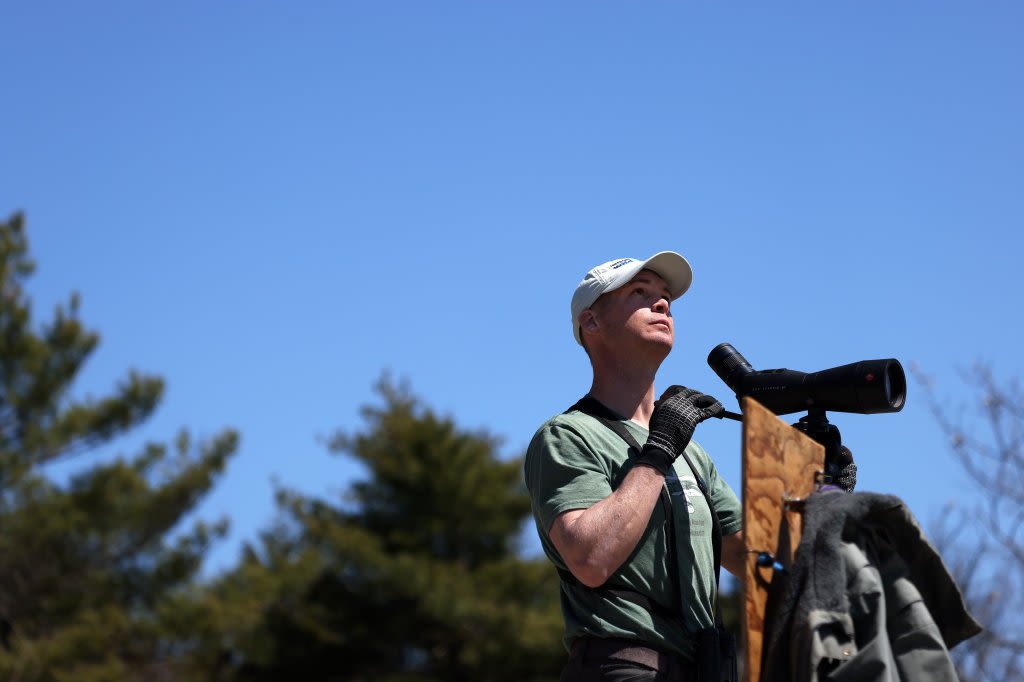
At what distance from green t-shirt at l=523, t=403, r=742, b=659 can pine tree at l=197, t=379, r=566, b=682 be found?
17.3 m

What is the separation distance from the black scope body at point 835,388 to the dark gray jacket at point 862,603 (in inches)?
16.8

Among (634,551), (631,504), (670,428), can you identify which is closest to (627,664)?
(634,551)

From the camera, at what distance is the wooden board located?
275cm

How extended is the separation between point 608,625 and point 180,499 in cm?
1983

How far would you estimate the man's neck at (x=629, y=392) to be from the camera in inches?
141

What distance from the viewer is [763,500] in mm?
2811

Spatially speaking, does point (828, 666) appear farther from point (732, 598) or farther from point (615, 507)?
point (732, 598)

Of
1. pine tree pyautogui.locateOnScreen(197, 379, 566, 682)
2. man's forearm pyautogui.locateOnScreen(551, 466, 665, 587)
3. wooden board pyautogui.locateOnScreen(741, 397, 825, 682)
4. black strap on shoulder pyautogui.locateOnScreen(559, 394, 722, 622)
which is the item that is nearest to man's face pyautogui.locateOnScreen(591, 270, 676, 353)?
black strap on shoulder pyautogui.locateOnScreen(559, 394, 722, 622)

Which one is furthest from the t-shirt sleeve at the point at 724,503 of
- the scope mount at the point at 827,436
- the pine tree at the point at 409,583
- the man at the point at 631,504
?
the pine tree at the point at 409,583

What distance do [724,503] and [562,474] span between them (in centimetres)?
67

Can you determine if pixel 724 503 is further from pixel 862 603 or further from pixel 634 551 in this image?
pixel 862 603

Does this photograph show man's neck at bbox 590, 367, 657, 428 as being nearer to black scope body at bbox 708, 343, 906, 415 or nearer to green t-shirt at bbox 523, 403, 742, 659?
green t-shirt at bbox 523, 403, 742, 659

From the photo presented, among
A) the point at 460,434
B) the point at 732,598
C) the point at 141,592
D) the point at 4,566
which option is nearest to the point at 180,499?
the point at 141,592

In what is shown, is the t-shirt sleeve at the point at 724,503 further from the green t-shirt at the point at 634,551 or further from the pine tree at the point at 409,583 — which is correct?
the pine tree at the point at 409,583
